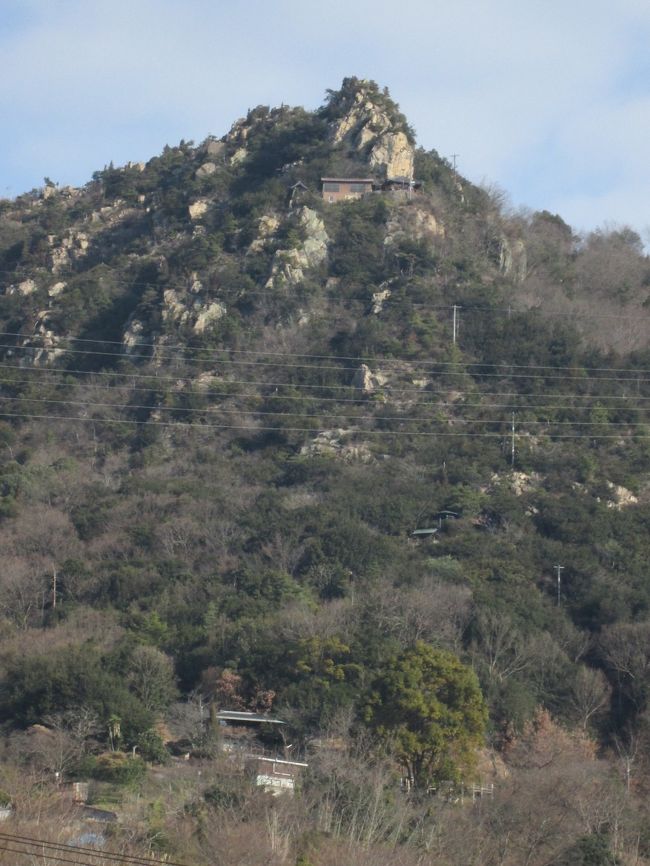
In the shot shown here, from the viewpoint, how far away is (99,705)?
35.1 meters

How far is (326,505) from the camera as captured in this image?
169ft

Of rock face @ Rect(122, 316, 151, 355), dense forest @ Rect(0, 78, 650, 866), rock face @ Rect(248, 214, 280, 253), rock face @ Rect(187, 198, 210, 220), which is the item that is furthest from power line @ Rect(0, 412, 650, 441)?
rock face @ Rect(187, 198, 210, 220)

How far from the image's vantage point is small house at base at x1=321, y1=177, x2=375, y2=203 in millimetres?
68438

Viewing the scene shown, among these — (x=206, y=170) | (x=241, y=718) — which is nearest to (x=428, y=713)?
(x=241, y=718)

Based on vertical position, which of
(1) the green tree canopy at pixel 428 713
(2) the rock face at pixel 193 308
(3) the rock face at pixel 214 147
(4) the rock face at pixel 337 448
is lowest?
(1) the green tree canopy at pixel 428 713

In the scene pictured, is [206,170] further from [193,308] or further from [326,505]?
[326,505]

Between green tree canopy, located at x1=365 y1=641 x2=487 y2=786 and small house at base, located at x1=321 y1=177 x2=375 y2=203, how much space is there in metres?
36.4

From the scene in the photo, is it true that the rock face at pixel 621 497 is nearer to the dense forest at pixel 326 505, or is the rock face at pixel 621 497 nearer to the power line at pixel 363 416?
the dense forest at pixel 326 505

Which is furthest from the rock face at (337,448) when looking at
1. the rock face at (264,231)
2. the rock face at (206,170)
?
the rock face at (206,170)

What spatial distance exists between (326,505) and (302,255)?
16.0m

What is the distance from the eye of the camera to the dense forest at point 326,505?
102 feet

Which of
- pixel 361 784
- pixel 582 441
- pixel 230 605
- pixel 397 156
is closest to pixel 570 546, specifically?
pixel 582 441

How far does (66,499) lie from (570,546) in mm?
Answer: 17987

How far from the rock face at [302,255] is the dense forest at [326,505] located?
0.15 metres
